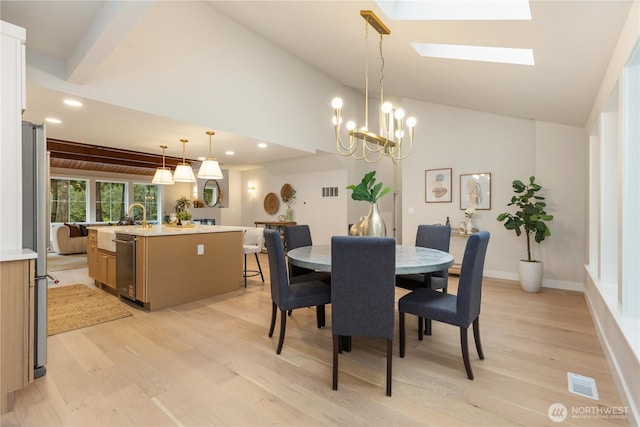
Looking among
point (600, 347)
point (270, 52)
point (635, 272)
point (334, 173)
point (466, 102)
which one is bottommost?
point (600, 347)

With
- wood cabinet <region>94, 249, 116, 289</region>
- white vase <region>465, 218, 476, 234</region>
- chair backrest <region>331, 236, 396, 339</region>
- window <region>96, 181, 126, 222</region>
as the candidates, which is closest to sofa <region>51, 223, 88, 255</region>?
window <region>96, 181, 126, 222</region>

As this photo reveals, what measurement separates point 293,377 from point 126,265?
2.65 meters

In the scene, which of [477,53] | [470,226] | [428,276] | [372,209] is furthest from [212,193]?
[477,53]

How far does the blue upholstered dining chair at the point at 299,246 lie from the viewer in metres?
3.01

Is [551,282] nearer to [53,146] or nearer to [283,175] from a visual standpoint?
[283,175]

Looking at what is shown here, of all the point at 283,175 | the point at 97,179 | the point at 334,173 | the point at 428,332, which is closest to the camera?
the point at 428,332

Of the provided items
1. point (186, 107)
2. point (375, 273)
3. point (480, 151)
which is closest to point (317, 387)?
point (375, 273)

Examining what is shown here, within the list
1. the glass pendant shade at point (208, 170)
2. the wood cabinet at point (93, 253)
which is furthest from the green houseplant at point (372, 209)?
the wood cabinet at point (93, 253)

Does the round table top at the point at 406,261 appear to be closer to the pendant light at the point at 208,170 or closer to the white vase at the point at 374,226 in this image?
the white vase at the point at 374,226

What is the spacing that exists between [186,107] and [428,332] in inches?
142

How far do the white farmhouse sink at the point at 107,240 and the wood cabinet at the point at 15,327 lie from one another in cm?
242

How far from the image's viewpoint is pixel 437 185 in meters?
5.68

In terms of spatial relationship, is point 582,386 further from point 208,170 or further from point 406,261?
point 208,170

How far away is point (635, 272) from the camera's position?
1.96 metres
